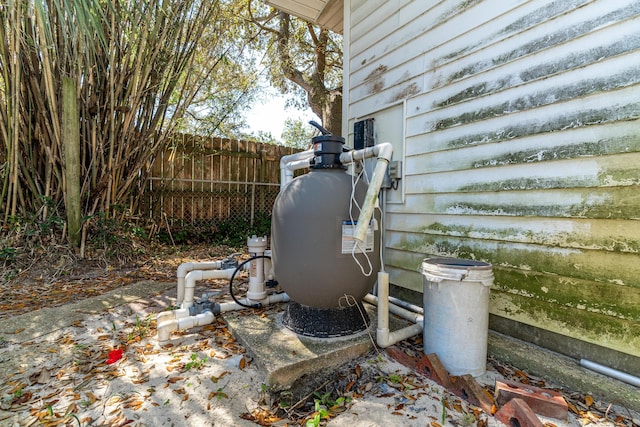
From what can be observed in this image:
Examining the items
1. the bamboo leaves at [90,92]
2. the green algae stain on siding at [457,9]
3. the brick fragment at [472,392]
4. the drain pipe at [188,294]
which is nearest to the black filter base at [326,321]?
the brick fragment at [472,392]

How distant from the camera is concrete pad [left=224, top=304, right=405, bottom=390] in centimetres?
174

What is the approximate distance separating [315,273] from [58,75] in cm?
420

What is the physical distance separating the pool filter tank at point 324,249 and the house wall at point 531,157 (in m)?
0.81

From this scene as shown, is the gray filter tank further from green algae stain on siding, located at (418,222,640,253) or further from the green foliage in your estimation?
the green foliage

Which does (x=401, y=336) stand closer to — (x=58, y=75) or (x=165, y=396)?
(x=165, y=396)

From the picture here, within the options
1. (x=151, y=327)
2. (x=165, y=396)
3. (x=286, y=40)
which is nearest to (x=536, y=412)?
(x=165, y=396)

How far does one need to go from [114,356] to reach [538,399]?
2366 mm

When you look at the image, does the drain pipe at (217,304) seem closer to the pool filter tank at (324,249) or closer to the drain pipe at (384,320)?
the pool filter tank at (324,249)

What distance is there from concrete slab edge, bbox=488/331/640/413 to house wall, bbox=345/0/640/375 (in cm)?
10

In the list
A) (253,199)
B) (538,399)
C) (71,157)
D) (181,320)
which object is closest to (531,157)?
(538,399)

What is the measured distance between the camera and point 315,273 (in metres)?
1.98

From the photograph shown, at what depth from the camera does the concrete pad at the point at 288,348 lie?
174 cm

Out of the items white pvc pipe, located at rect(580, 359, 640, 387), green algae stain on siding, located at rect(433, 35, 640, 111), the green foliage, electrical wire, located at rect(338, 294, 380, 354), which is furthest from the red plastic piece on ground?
the green foliage

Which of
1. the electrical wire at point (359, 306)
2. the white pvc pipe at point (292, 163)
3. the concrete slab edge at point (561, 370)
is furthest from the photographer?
the white pvc pipe at point (292, 163)
